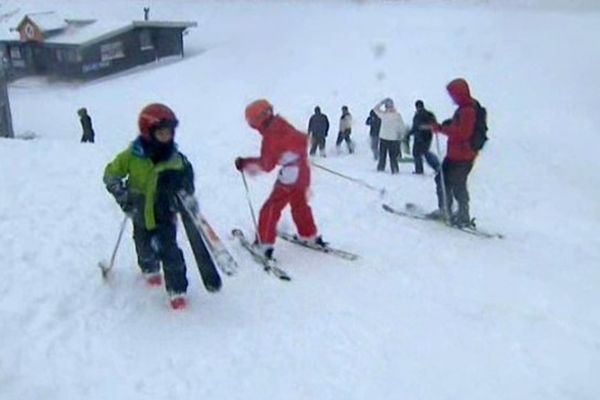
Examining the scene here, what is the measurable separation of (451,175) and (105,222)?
4007 mm

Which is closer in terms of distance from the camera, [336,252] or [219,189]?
[336,252]

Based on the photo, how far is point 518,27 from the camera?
135 ft

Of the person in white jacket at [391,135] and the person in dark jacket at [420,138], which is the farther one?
the person in white jacket at [391,135]

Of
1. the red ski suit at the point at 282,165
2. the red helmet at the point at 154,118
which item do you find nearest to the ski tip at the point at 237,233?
the red ski suit at the point at 282,165

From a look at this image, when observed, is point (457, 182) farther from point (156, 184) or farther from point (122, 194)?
point (122, 194)

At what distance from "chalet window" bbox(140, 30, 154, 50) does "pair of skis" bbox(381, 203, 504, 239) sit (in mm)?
34765

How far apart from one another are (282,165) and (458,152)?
8.36ft

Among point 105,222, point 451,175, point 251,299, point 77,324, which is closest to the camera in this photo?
point 77,324

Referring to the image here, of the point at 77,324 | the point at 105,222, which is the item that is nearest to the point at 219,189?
the point at 105,222

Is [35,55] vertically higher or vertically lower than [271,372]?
lower

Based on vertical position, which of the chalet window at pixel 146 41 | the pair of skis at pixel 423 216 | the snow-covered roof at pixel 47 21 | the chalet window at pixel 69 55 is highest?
the pair of skis at pixel 423 216

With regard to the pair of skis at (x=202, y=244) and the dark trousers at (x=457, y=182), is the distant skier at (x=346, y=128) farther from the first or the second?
the pair of skis at (x=202, y=244)

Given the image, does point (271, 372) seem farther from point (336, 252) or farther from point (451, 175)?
point (451, 175)

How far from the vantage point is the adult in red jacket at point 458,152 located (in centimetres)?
791
